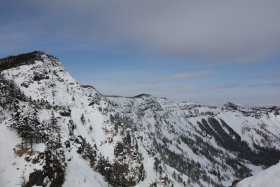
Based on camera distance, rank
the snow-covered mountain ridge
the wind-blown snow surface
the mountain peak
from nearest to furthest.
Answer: the wind-blown snow surface, the snow-covered mountain ridge, the mountain peak

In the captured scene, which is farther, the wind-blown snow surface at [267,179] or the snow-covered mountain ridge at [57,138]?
the snow-covered mountain ridge at [57,138]

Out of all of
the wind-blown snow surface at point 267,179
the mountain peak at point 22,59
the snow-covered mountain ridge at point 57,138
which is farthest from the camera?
the mountain peak at point 22,59

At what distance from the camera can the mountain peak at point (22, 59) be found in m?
147

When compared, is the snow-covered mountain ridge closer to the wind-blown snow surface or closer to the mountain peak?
the mountain peak

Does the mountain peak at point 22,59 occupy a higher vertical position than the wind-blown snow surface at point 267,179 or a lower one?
higher

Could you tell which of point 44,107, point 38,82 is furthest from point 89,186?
point 38,82

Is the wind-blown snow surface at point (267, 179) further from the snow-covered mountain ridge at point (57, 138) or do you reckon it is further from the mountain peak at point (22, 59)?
the mountain peak at point (22, 59)

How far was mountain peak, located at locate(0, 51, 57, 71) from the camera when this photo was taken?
483ft

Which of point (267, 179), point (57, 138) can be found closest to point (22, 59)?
point (57, 138)

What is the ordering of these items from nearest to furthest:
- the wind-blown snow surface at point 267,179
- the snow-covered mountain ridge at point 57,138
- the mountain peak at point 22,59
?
the wind-blown snow surface at point 267,179 → the snow-covered mountain ridge at point 57,138 → the mountain peak at point 22,59

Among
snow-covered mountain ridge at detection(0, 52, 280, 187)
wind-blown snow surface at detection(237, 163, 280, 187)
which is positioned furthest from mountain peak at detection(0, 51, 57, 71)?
wind-blown snow surface at detection(237, 163, 280, 187)

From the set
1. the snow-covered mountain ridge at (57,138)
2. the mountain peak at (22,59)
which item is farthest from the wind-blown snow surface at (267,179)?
the mountain peak at (22,59)

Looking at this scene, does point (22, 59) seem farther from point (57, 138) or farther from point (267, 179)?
point (267, 179)

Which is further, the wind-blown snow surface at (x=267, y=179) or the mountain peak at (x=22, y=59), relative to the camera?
the mountain peak at (x=22, y=59)
